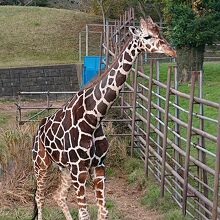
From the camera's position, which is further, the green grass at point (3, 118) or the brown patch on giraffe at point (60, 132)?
the green grass at point (3, 118)

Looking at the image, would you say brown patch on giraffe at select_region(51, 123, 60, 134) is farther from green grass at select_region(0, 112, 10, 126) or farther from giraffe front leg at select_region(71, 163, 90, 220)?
green grass at select_region(0, 112, 10, 126)

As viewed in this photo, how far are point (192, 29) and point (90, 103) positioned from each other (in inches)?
528

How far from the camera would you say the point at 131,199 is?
8.22 m

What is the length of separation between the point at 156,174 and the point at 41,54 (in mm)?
17511

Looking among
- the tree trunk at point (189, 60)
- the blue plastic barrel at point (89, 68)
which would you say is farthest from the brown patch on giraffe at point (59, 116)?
the tree trunk at point (189, 60)

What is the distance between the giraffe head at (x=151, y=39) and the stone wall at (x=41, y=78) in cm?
1475

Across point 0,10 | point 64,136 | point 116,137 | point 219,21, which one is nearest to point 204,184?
point 64,136

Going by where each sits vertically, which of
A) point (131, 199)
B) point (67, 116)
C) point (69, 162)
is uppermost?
point (67, 116)

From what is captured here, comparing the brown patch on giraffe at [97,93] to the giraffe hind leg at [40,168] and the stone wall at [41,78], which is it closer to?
the giraffe hind leg at [40,168]

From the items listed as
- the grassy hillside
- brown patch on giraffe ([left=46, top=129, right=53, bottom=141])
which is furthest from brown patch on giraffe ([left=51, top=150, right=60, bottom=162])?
the grassy hillside

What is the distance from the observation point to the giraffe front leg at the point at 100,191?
589 cm

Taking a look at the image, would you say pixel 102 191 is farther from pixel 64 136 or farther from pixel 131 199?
pixel 131 199

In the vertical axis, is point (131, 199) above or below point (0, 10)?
below

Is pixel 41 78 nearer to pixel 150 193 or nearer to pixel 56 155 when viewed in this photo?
pixel 150 193
